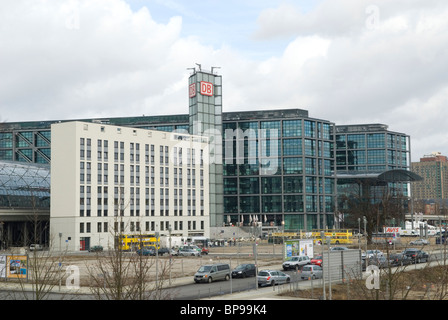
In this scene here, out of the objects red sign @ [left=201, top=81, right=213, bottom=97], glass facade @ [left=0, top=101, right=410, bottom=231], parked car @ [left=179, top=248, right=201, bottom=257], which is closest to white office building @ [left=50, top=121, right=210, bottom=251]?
parked car @ [left=179, top=248, right=201, bottom=257]

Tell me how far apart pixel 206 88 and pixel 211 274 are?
99.5m

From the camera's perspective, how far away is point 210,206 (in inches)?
5797

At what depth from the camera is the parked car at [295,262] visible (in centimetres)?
5719

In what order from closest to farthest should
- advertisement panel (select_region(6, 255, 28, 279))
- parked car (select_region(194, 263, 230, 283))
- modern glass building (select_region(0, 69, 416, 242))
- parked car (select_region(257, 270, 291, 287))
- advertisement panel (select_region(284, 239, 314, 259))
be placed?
1. parked car (select_region(257, 270, 291, 287))
2. parked car (select_region(194, 263, 230, 283))
3. advertisement panel (select_region(6, 255, 28, 279))
4. advertisement panel (select_region(284, 239, 314, 259))
5. modern glass building (select_region(0, 69, 416, 242))

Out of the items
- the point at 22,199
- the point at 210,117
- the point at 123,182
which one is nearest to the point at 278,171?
the point at 210,117

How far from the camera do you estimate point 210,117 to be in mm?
143500

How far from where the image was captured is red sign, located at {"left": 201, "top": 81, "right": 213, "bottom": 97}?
14238 cm

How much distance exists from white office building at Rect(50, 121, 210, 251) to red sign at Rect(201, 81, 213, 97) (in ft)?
50.0

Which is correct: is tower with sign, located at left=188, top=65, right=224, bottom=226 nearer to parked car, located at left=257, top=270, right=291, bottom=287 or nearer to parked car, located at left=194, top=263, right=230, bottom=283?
parked car, located at left=194, top=263, right=230, bottom=283

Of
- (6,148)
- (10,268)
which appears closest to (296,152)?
(6,148)

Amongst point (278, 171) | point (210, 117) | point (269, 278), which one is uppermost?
point (210, 117)
